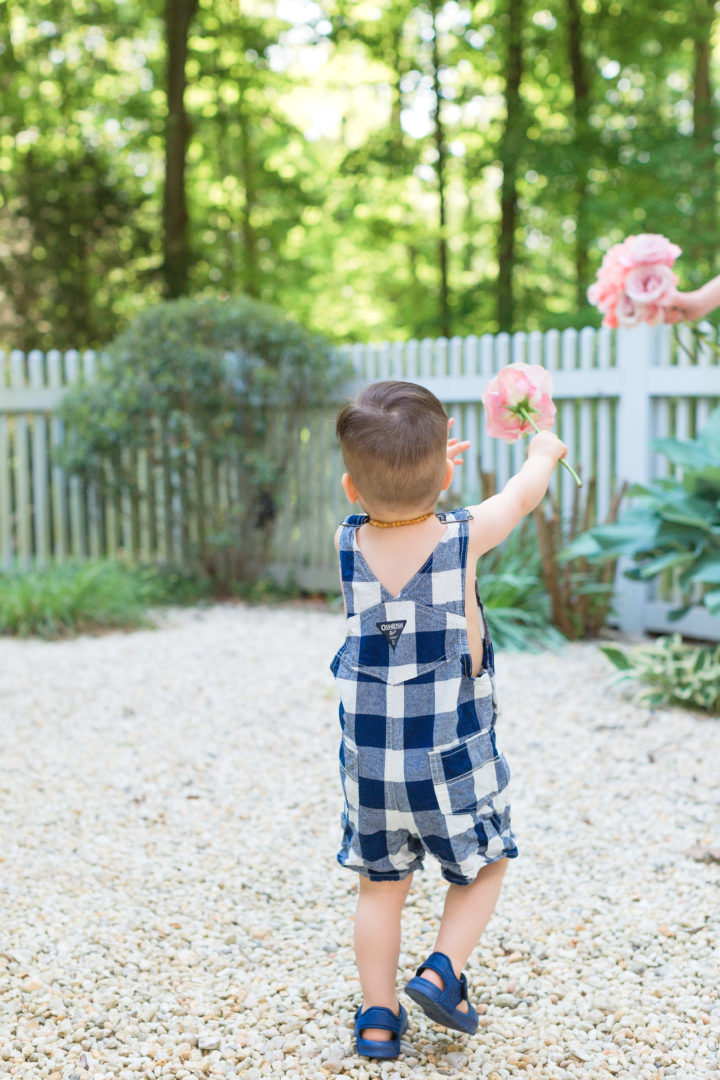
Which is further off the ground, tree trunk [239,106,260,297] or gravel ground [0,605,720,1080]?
tree trunk [239,106,260,297]

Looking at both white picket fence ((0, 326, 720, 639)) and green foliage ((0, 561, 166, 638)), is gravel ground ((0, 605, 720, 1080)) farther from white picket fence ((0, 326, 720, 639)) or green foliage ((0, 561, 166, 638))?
white picket fence ((0, 326, 720, 639))

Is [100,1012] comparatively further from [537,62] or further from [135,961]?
[537,62]

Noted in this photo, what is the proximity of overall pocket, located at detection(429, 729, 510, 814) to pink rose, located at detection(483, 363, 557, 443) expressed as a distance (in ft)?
1.84

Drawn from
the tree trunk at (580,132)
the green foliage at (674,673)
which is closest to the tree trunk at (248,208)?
the tree trunk at (580,132)

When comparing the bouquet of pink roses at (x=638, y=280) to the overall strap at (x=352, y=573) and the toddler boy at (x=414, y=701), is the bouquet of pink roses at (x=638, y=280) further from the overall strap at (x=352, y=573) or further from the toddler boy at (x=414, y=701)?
the overall strap at (x=352, y=573)

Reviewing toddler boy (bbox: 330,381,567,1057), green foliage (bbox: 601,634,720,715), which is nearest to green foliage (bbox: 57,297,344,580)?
green foliage (bbox: 601,634,720,715)

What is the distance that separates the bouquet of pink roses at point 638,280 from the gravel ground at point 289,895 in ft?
4.71

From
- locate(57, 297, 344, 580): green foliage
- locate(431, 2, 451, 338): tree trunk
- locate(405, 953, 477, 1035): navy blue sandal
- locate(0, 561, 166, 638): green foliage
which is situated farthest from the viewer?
locate(431, 2, 451, 338): tree trunk

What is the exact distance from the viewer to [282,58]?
12.1 m

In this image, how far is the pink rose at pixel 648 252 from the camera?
250 cm

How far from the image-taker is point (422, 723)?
1565mm

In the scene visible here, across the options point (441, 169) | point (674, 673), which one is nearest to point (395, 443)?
point (674, 673)

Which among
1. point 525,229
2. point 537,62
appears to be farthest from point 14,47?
point 525,229

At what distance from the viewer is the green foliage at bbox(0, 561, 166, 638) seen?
16.6 feet
